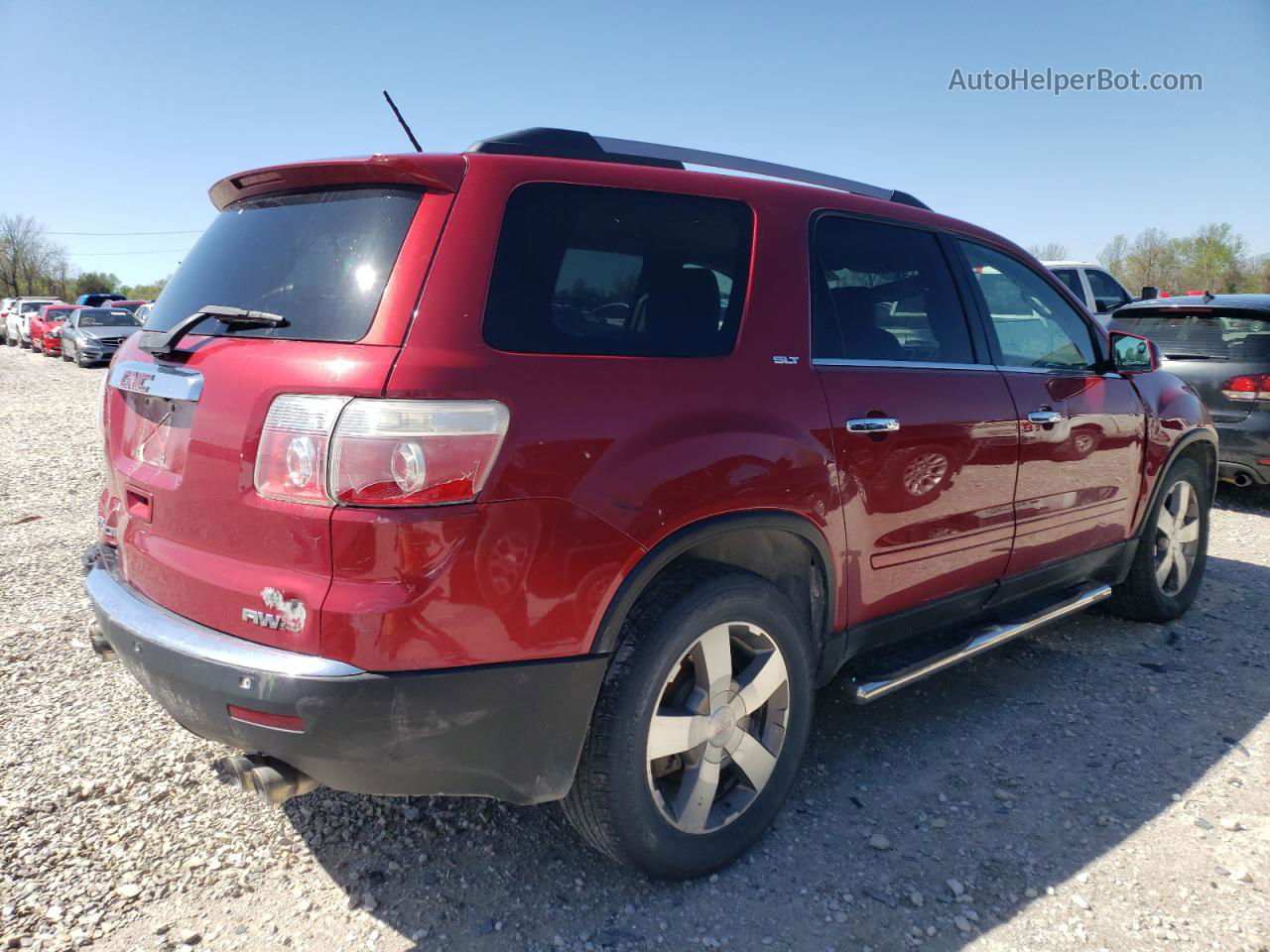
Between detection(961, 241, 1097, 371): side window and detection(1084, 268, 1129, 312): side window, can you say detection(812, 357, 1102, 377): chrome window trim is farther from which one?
detection(1084, 268, 1129, 312): side window

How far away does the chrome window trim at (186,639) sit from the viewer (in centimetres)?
185

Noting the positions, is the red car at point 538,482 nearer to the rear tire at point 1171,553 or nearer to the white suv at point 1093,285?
the rear tire at point 1171,553

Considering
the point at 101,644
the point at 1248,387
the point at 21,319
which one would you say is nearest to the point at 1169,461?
the point at 1248,387

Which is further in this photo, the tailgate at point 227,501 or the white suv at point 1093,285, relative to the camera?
the white suv at point 1093,285

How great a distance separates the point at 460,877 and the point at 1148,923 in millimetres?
1833

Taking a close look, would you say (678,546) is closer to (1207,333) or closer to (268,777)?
(268,777)

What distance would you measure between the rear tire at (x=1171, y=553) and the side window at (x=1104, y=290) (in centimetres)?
817

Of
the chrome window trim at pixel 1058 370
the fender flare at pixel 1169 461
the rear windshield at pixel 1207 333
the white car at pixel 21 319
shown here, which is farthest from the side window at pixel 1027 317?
the white car at pixel 21 319

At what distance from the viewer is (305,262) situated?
218 centimetres

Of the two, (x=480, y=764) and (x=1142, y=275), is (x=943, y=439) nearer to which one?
(x=480, y=764)

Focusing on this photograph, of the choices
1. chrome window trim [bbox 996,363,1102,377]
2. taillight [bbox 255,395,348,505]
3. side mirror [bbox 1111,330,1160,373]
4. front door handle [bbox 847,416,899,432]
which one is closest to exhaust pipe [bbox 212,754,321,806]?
taillight [bbox 255,395,348,505]

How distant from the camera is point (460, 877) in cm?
244

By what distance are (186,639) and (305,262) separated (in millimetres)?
943

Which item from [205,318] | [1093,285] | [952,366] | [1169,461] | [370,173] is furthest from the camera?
[1093,285]
